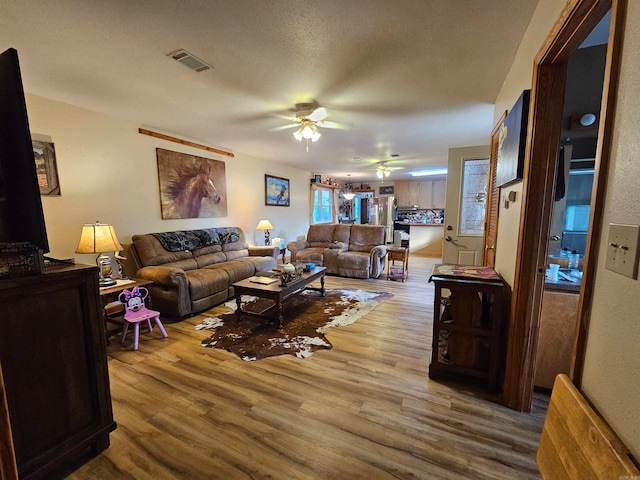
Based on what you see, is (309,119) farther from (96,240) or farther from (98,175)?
(98,175)

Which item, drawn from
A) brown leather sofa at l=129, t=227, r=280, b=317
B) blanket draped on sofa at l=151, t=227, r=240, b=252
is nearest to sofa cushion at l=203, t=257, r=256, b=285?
brown leather sofa at l=129, t=227, r=280, b=317

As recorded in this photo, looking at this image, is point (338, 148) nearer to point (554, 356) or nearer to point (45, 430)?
point (554, 356)

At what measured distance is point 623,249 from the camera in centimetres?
62

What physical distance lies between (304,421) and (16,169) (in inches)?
77.1

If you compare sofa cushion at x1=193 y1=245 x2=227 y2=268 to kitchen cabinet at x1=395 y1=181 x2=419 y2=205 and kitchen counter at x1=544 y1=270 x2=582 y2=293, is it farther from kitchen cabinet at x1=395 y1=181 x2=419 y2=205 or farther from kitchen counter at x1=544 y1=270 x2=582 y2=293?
kitchen cabinet at x1=395 y1=181 x2=419 y2=205

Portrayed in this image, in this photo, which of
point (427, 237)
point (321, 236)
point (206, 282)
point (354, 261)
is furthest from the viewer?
point (427, 237)

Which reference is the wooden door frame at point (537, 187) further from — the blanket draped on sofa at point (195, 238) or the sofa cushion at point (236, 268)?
the blanket draped on sofa at point (195, 238)

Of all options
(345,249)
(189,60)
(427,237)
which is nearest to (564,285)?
A: (189,60)

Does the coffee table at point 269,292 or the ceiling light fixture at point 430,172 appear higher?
the ceiling light fixture at point 430,172

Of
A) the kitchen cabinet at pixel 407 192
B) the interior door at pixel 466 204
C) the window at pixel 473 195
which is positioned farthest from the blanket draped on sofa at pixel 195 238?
the kitchen cabinet at pixel 407 192

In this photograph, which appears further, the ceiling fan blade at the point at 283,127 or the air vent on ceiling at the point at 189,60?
the ceiling fan blade at the point at 283,127

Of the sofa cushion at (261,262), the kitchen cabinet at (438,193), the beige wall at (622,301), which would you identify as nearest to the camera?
the beige wall at (622,301)

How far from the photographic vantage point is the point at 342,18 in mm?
1548

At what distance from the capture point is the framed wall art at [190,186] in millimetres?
3848
